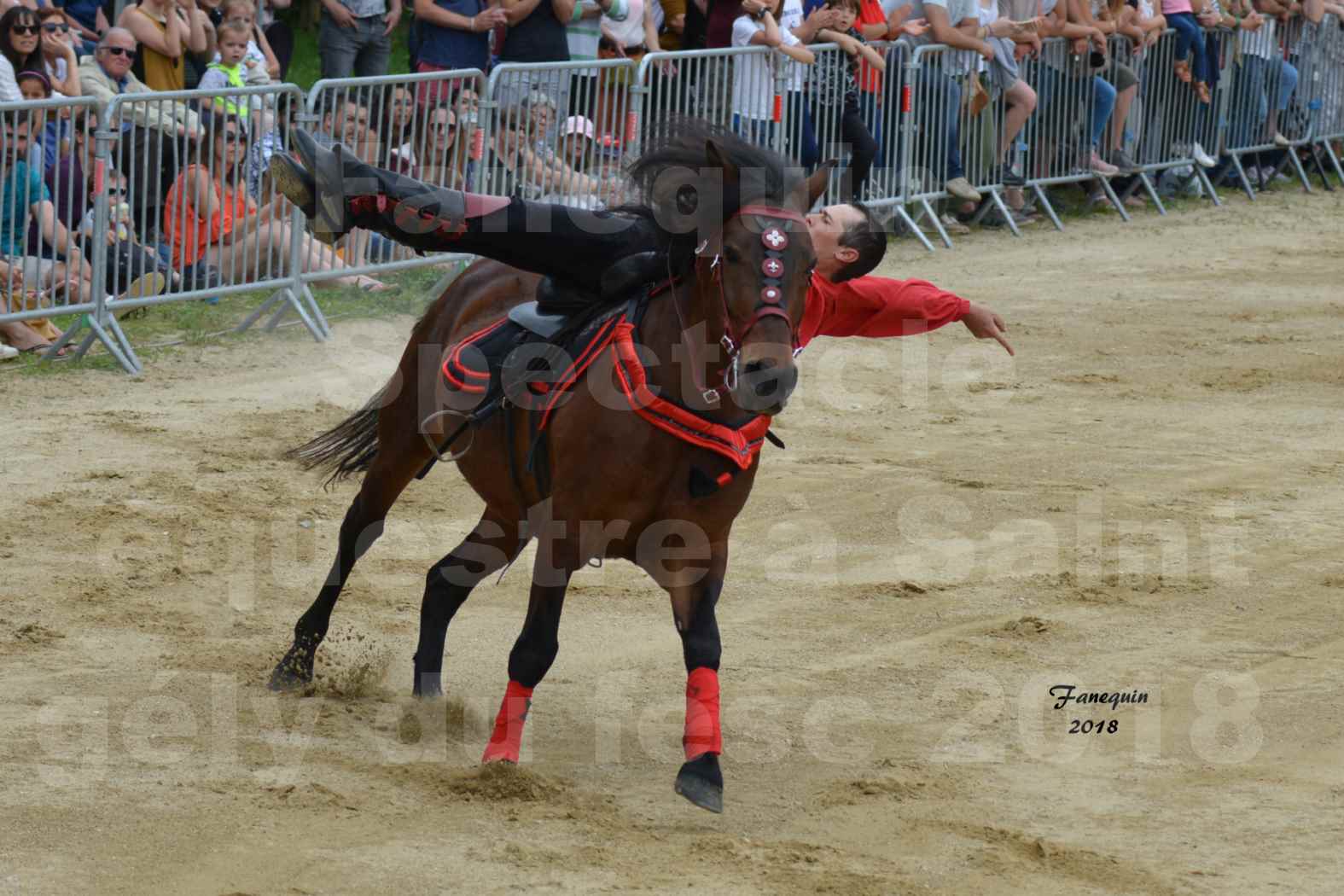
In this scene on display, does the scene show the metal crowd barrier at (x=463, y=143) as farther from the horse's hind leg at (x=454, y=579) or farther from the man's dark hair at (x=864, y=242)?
the horse's hind leg at (x=454, y=579)

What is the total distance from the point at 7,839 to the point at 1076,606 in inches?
155

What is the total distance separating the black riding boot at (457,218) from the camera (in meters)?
5.24

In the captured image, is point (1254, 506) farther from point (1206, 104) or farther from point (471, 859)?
point (1206, 104)

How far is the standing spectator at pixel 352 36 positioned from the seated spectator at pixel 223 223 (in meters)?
2.61

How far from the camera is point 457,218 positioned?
17.4 ft

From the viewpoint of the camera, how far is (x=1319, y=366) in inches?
434

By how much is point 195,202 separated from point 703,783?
20.1ft

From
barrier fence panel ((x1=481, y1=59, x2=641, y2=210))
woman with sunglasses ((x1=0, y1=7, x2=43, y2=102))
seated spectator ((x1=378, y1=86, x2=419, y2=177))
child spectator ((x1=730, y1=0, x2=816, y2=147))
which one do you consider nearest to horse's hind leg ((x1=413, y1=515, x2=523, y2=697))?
seated spectator ((x1=378, y1=86, x2=419, y2=177))

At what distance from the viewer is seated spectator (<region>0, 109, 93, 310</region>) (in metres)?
9.29

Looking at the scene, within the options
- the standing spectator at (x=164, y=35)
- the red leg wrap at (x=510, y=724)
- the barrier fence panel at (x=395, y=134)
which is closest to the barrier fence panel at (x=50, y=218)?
the barrier fence panel at (x=395, y=134)

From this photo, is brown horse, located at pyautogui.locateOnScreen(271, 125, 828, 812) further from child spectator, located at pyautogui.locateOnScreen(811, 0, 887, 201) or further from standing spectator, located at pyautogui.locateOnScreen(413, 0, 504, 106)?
child spectator, located at pyautogui.locateOnScreen(811, 0, 887, 201)

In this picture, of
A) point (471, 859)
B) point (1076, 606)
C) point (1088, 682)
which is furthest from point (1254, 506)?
point (471, 859)

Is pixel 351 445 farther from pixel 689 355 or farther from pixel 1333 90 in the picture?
pixel 1333 90

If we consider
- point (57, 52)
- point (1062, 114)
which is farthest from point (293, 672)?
point (1062, 114)
